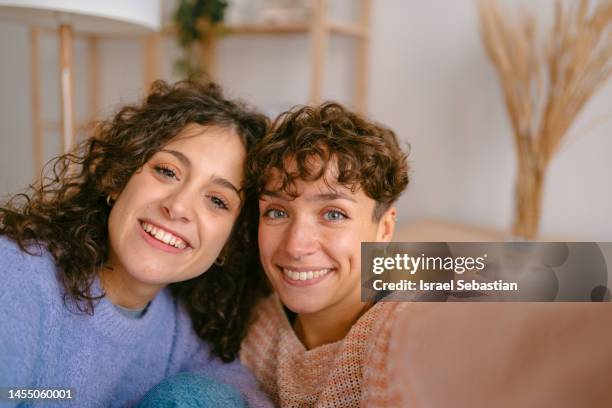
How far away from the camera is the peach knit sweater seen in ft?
2.06

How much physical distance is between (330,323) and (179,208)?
0.28m

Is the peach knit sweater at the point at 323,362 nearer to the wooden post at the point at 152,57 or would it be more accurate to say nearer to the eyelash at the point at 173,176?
the eyelash at the point at 173,176

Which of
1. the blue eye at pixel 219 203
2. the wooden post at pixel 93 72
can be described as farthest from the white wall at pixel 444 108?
the blue eye at pixel 219 203

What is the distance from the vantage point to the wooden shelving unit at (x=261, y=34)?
1.87 m

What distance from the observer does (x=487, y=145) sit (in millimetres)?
1761

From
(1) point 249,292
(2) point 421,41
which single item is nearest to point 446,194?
(2) point 421,41

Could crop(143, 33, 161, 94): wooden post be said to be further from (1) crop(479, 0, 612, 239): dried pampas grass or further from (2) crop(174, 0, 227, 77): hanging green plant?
(1) crop(479, 0, 612, 239): dried pampas grass

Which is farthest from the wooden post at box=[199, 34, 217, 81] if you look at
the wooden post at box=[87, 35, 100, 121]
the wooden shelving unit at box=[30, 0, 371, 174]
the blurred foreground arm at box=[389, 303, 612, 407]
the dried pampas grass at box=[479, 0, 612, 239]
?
the blurred foreground arm at box=[389, 303, 612, 407]

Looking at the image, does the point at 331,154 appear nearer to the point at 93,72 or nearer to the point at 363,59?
the point at 363,59

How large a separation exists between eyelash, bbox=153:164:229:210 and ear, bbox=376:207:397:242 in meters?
0.24

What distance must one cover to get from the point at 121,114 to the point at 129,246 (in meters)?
0.25

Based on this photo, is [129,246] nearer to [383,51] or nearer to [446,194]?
[446,194]

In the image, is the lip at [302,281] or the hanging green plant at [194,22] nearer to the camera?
the lip at [302,281]

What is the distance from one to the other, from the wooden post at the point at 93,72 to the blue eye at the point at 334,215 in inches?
82.8
